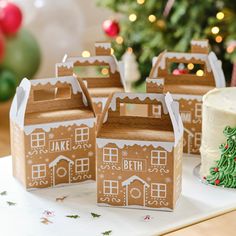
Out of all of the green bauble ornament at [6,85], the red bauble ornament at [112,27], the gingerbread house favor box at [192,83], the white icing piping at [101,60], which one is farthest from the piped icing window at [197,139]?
the red bauble ornament at [112,27]

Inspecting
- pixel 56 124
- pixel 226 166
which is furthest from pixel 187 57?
pixel 56 124

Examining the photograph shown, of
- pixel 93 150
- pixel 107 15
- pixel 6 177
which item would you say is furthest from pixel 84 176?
pixel 107 15

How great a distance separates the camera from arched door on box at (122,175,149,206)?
68.2 inches

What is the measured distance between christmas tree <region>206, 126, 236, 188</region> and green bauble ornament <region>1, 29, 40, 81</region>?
166cm

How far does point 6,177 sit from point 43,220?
329 mm

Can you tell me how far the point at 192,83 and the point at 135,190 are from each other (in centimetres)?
56

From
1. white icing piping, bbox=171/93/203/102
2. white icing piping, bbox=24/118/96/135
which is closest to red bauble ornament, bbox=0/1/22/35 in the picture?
white icing piping, bbox=171/93/203/102

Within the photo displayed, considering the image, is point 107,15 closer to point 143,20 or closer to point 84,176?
point 143,20

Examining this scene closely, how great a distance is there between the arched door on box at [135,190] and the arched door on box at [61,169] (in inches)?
8.5

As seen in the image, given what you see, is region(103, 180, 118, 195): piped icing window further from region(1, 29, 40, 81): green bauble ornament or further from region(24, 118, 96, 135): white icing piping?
region(1, 29, 40, 81): green bauble ornament

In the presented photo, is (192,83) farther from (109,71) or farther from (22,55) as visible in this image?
(22,55)

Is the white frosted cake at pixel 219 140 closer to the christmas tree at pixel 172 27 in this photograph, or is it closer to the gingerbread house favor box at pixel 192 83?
the gingerbread house favor box at pixel 192 83

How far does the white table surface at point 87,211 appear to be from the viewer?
5.35 ft

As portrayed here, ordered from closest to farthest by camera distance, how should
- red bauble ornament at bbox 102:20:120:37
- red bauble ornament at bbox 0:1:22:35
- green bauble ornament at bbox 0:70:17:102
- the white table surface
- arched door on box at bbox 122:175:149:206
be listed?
the white table surface, arched door on box at bbox 122:175:149:206, green bauble ornament at bbox 0:70:17:102, red bauble ornament at bbox 0:1:22:35, red bauble ornament at bbox 102:20:120:37
